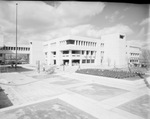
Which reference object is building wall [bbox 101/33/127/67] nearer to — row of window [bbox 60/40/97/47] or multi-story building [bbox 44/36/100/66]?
multi-story building [bbox 44/36/100/66]

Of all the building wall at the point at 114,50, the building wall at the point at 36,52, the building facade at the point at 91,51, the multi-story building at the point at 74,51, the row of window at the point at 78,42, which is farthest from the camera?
the building wall at the point at 36,52

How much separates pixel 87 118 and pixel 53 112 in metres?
1.74

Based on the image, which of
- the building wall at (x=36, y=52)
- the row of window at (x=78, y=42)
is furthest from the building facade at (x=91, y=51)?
the building wall at (x=36, y=52)

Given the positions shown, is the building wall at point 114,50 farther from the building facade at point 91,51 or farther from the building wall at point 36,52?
the building wall at point 36,52

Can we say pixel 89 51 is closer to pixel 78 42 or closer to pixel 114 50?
pixel 78 42

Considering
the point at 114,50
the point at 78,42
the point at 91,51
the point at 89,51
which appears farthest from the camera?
the point at 91,51

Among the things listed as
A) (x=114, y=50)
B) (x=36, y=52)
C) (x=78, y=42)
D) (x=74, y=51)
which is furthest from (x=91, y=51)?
(x=36, y=52)

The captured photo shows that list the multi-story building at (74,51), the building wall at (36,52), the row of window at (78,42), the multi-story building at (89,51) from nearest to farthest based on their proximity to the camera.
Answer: the multi-story building at (74,51), the multi-story building at (89,51), the row of window at (78,42), the building wall at (36,52)

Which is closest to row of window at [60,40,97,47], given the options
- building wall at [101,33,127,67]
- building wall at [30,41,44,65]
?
building wall at [101,33,127,67]

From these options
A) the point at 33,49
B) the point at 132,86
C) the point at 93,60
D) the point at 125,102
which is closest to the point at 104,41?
the point at 93,60

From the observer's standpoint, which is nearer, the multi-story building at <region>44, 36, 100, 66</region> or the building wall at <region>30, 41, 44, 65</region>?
the multi-story building at <region>44, 36, 100, 66</region>

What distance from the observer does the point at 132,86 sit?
34.0 ft

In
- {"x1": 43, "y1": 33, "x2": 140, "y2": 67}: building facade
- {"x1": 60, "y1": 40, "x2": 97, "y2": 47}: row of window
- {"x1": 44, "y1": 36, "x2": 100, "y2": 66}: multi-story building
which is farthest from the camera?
{"x1": 60, "y1": 40, "x2": 97, "y2": 47}: row of window

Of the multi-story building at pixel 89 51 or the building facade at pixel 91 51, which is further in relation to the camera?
the building facade at pixel 91 51
